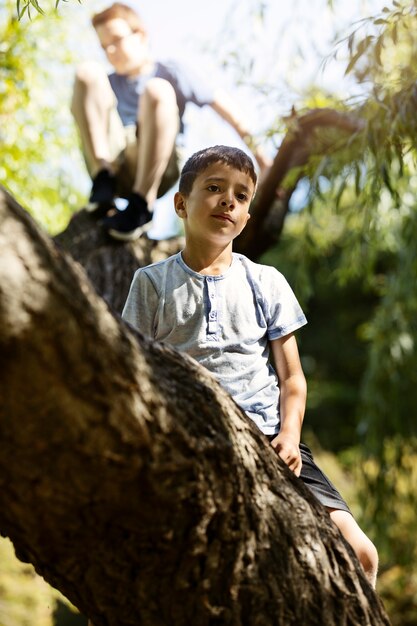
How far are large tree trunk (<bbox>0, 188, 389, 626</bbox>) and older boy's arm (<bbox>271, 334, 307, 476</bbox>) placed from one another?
116 millimetres

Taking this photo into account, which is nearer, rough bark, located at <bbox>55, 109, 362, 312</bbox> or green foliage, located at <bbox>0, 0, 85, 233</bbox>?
rough bark, located at <bbox>55, 109, 362, 312</bbox>

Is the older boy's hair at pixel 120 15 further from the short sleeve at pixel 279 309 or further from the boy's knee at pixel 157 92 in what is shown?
the short sleeve at pixel 279 309

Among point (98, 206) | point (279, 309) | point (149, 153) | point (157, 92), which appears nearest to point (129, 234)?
point (98, 206)

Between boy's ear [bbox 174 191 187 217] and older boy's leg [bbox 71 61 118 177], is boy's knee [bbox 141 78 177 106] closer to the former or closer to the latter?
older boy's leg [bbox 71 61 118 177]

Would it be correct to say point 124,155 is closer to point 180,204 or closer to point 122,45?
Answer: point 122,45

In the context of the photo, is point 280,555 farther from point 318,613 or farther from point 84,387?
point 84,387

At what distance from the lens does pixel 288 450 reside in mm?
1671

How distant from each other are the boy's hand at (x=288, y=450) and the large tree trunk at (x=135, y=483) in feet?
0.33

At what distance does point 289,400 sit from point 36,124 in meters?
4.43

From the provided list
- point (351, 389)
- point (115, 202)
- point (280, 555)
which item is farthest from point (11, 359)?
point (351, 389)

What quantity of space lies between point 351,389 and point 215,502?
49.5ft

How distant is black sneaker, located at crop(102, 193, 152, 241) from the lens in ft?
11.4

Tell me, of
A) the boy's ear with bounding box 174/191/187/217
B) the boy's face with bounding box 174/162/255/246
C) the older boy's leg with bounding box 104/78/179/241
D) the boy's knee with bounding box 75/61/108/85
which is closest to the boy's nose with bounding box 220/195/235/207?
the boy's face with bounding box 174/162/255/246

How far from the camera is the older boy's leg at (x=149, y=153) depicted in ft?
10.9
